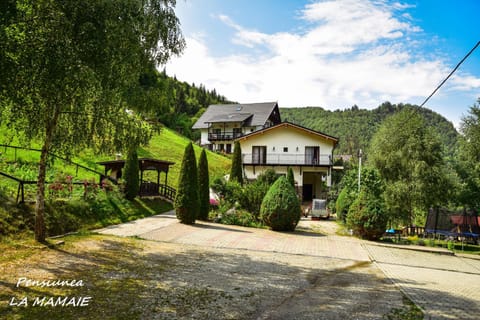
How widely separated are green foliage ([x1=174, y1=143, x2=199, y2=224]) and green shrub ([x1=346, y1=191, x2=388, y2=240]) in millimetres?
7630

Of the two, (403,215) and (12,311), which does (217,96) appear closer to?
(403,215)

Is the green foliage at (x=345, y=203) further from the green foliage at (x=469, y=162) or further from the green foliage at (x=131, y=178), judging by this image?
the green foliage at (x=131, y=178)

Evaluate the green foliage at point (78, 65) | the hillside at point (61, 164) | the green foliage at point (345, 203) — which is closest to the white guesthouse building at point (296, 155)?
the hillside at point (61, 164)

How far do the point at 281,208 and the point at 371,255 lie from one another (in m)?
4.65

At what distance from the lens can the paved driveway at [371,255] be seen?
21.1 ft

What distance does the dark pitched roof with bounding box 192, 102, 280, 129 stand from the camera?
158 ft

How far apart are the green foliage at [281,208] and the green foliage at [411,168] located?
11493mm

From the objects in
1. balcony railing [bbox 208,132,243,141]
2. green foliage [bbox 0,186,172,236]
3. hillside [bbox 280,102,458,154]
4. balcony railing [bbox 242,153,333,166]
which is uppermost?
hillside [bbox 280,102,458,154]

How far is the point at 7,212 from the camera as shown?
9094 mm

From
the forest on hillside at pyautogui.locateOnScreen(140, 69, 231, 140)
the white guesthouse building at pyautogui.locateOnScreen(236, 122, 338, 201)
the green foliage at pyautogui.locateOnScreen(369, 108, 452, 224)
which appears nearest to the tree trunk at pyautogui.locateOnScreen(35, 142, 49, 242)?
the forest on hillside at pyautogui.locateOnScreen(140, 69, 231, 140)

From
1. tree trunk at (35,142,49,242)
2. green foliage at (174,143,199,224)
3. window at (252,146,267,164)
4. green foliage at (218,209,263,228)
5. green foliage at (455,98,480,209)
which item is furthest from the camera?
window at (252,146,267,164)

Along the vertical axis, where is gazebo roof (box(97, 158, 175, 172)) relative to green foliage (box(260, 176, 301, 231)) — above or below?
above

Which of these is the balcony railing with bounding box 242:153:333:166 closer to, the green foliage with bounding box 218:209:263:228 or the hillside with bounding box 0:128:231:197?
the hillside with bounding box 0:128:231:197

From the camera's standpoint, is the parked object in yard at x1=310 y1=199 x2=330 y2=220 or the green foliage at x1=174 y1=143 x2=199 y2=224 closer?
the green foliage at x1=174 y1=143 x2=199 y2=224
